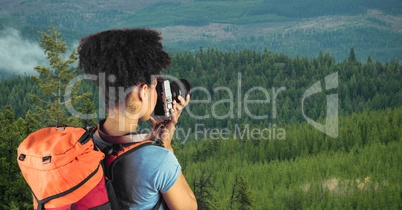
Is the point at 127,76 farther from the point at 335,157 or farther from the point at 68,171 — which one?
the point at 335,157

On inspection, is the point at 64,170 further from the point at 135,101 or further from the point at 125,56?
the point at 125,56

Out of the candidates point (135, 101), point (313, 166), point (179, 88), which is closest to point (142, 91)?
point (135, 101)

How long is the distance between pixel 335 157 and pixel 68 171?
118 metres

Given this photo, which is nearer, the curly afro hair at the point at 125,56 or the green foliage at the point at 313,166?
the curly afro hair at the point at 125,56

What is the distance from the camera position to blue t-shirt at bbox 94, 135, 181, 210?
598 centimetres

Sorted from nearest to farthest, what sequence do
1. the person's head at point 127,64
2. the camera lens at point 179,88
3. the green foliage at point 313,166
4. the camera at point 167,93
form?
the person's head at point 127,64, the camera at point 167,93, the camera lens at point 179,88, the green foliage at point 313,166

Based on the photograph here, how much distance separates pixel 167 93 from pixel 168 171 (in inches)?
34.4

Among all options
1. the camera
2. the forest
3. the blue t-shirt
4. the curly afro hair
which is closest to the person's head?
the curly afro hair

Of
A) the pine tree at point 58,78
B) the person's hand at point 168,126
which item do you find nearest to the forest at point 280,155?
the pine tree at point 58,78

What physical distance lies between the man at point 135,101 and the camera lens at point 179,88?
0.85ft

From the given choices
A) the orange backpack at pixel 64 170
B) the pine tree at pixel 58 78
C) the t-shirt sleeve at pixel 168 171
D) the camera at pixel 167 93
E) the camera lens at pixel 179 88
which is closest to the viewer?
the orange backpack at pixel 64 170


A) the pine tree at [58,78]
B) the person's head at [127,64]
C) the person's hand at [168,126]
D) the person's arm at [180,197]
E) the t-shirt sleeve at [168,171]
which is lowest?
the pine tree at [58,78]

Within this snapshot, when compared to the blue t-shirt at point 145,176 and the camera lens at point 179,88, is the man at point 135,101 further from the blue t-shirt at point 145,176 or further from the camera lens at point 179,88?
the camera lens at point 179,88

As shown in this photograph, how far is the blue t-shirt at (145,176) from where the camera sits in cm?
598
